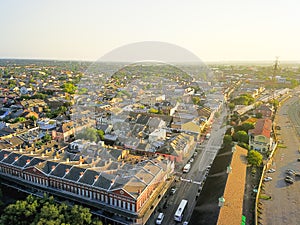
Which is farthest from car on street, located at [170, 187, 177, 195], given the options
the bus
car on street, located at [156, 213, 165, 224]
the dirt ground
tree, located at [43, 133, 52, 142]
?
tree, located at [43, 133, 52, 142]

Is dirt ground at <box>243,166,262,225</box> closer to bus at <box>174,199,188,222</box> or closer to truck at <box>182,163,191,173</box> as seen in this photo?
bus at <box>174,199,188,222</box>

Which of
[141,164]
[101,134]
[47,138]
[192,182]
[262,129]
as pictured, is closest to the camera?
[141,164]

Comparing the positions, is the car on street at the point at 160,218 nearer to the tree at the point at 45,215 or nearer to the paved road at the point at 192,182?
the paved road at the point at 192,182

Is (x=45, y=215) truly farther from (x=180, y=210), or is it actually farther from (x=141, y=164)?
(x=180, y=210)

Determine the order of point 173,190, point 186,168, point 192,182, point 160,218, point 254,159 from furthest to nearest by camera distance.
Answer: point 186,168
point 254,159
point 192,182
point 173,190
point 160,218

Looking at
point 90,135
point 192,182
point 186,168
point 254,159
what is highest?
point 90,135

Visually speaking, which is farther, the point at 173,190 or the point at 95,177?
the point at 173,190

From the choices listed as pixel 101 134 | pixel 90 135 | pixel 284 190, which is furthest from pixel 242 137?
pixel 90 135
